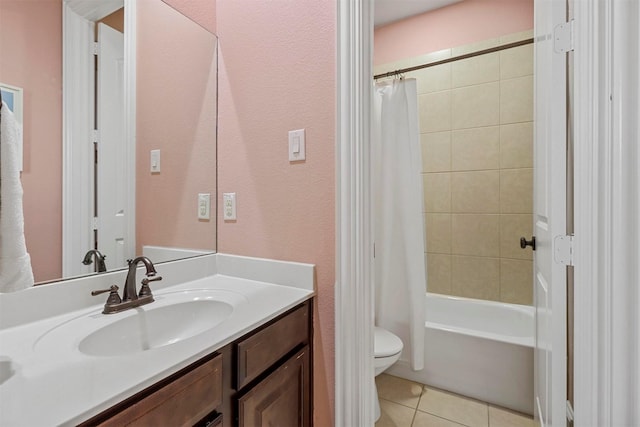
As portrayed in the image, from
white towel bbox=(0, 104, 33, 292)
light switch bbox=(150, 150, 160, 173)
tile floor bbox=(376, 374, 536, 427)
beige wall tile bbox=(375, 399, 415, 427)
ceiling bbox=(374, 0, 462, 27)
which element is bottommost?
beige wall tile bbox=(375, 399, 415, 427)

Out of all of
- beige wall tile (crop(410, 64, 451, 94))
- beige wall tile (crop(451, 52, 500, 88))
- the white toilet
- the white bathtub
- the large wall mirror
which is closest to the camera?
the large wall mirror

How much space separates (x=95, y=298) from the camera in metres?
1.00

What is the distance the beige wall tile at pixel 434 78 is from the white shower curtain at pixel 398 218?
0.62 meters

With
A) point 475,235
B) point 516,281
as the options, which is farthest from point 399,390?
point 475,235

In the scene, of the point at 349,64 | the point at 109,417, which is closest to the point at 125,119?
the point at 349,64

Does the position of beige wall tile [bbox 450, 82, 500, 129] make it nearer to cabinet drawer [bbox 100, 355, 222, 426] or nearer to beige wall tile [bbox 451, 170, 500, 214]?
beige wall tile [bbox 451, 170, 500, 214]

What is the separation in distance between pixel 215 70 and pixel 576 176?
58.6 inches

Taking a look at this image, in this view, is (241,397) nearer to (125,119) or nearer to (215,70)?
(125,119)

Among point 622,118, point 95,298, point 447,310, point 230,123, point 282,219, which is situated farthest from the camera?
point 447,310

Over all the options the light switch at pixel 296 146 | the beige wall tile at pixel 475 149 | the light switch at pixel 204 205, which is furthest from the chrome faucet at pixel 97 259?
the beige wall tile at pixel 475 149

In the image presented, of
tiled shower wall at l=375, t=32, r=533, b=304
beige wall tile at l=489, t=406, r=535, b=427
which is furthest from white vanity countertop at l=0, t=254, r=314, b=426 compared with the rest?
tiled shower wall at l=375, t=32, r=533, b=304

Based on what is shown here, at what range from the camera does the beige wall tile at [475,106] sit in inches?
87.7

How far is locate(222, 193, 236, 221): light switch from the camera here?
4.62ft

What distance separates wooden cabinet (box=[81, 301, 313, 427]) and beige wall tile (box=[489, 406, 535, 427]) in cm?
109
